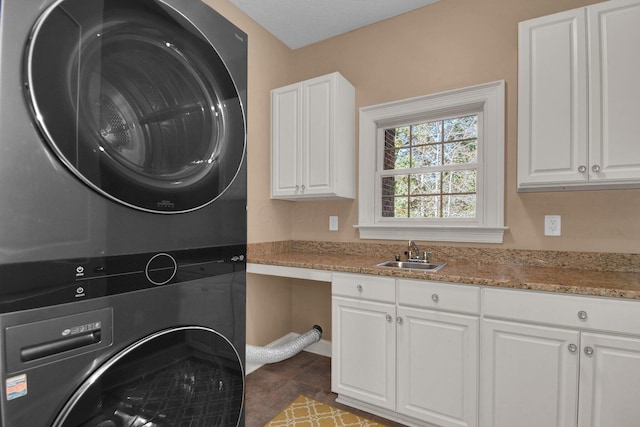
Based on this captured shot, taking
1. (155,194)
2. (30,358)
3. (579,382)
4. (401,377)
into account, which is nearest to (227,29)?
(155,194)

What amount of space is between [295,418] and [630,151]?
7.65 ft

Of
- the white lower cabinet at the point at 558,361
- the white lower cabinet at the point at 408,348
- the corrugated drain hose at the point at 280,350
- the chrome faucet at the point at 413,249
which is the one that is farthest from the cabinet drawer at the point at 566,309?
the corrugated drain hose at the point at 280,350

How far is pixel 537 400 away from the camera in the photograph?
155cm

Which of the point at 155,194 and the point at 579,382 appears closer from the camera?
the point at 155,194

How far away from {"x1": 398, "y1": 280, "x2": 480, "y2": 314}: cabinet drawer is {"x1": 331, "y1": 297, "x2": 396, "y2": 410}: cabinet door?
127mm

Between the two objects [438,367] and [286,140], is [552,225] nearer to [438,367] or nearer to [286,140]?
[438,367]

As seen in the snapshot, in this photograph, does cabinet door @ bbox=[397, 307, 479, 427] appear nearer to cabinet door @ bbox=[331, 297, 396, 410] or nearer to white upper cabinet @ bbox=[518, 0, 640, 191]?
cabinet door @ bbox=[331, 297, 396, 410]

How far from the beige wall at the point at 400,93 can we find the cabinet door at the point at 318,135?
0.38 m

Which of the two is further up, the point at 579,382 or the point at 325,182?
the point at 325,182

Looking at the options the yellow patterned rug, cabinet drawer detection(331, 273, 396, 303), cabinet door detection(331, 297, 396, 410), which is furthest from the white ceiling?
the yellow patterned rug

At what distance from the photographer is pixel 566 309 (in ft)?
4.93

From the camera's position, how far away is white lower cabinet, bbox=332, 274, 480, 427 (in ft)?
5.64

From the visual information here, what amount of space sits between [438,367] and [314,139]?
1.81 metres

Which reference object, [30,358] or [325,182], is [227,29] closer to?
[30,358]
